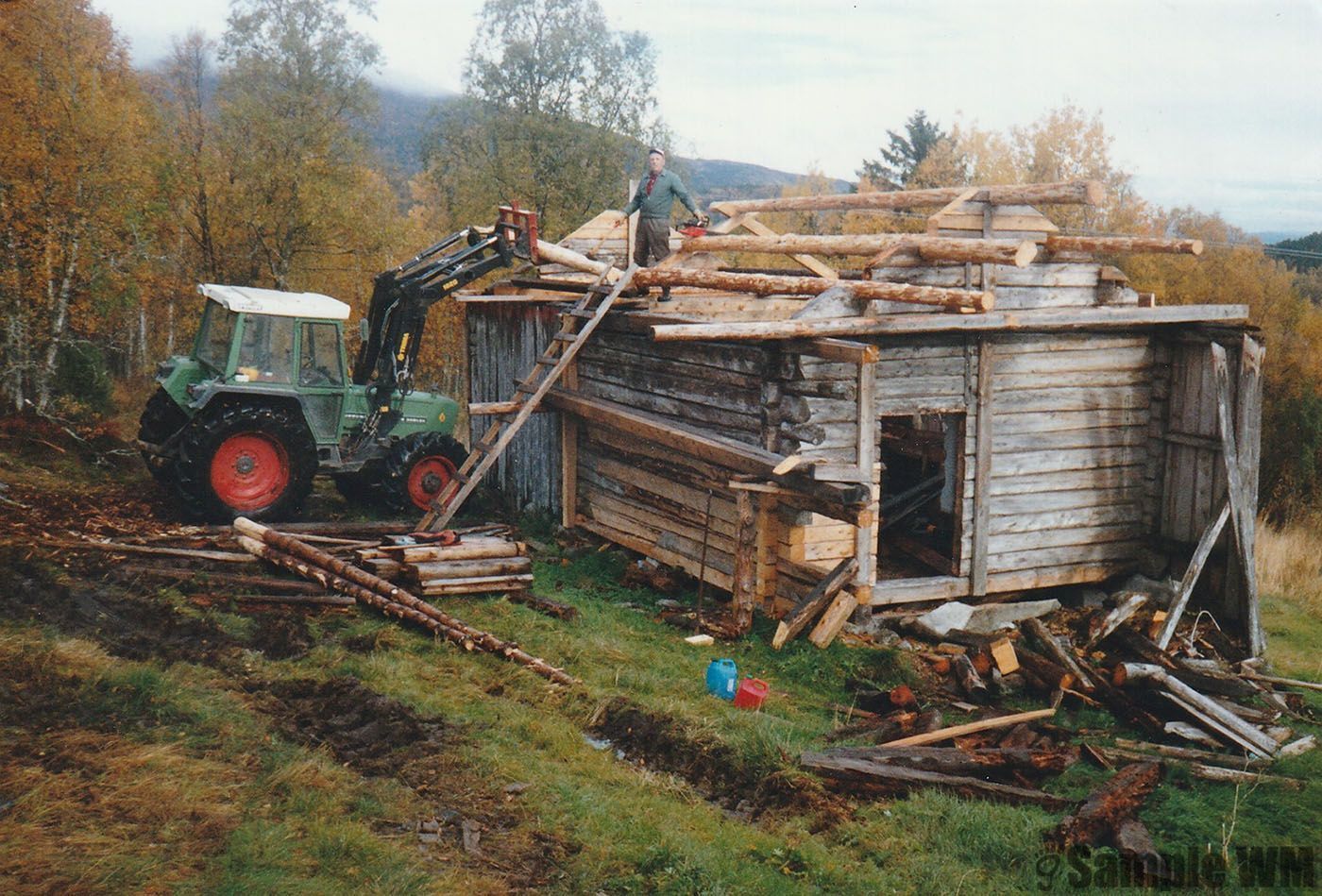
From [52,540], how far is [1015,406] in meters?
9.92

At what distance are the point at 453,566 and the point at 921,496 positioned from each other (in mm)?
6032

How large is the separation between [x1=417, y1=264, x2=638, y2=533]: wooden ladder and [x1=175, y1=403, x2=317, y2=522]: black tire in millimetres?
1695

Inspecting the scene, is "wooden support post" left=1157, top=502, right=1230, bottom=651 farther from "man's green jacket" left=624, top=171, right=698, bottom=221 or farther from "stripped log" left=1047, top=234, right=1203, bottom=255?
"man's green jacket" left=624, top=171, right=698, bottom=221

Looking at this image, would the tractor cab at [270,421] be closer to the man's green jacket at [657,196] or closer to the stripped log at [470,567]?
the stripped log at [470,567]

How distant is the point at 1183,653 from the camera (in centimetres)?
1050

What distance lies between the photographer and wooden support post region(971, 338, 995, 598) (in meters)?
11.2

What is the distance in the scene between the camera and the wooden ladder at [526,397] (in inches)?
480

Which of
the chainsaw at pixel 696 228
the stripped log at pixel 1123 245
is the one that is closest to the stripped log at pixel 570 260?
the chainsaw at pixel 696 228

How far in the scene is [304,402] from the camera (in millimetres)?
13156

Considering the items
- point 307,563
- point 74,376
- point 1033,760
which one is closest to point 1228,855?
point 1033,760

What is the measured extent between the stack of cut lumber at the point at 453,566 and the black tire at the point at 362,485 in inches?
115

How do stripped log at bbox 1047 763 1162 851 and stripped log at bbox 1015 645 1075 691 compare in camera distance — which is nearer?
stripped log at bbox 1047 763 1162 851

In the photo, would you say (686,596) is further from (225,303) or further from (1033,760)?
(225,303)

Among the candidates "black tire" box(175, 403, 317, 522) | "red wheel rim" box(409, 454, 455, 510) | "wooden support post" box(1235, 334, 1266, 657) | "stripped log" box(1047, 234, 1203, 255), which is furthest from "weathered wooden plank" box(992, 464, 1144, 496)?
"black tire" box(175, 403, 317, 522)
